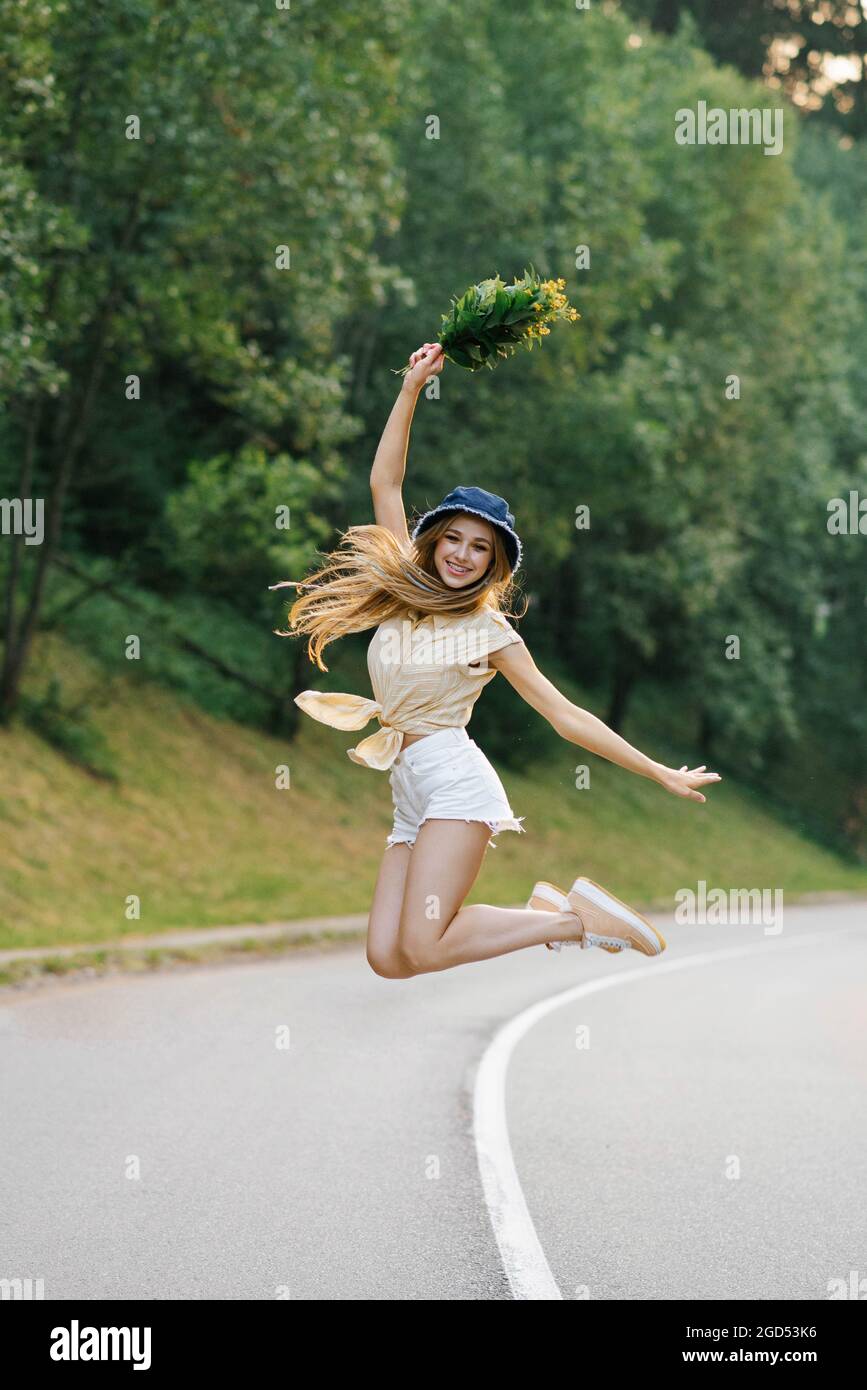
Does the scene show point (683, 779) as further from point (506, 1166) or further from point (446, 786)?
point (506, 1166)

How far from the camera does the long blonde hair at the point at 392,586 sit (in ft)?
16.7

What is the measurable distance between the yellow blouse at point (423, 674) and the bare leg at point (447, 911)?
307 mm

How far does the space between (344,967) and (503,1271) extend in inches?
421

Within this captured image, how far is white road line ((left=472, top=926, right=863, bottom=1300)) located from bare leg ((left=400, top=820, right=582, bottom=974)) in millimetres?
1289

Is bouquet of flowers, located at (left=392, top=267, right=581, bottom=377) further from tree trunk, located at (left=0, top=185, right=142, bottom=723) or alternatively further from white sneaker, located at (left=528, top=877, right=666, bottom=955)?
tree trunk, located at (left=0, top=185, right=142, bottom=723)

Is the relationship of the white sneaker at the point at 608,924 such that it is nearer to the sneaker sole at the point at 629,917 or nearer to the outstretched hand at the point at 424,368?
the sneaker sole at the point at 629,917

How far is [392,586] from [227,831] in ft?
58.3

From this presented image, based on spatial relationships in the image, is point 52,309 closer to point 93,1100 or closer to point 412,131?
point 412,131

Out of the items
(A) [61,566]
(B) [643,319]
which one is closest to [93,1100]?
(A) [61,566]

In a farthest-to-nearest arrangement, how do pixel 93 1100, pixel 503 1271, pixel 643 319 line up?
pixel 643 319 < pixel 93 1100 < pixel 503 1271

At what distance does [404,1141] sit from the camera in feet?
27.6

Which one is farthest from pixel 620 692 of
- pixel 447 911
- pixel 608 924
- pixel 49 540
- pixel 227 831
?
pixel 447 911

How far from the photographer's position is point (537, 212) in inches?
1112

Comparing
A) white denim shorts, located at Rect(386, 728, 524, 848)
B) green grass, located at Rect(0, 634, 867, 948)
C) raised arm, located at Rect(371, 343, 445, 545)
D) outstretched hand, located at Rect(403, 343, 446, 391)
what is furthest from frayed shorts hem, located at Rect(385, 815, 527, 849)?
green grass, located at Rect(0, 634, 867, 948)
